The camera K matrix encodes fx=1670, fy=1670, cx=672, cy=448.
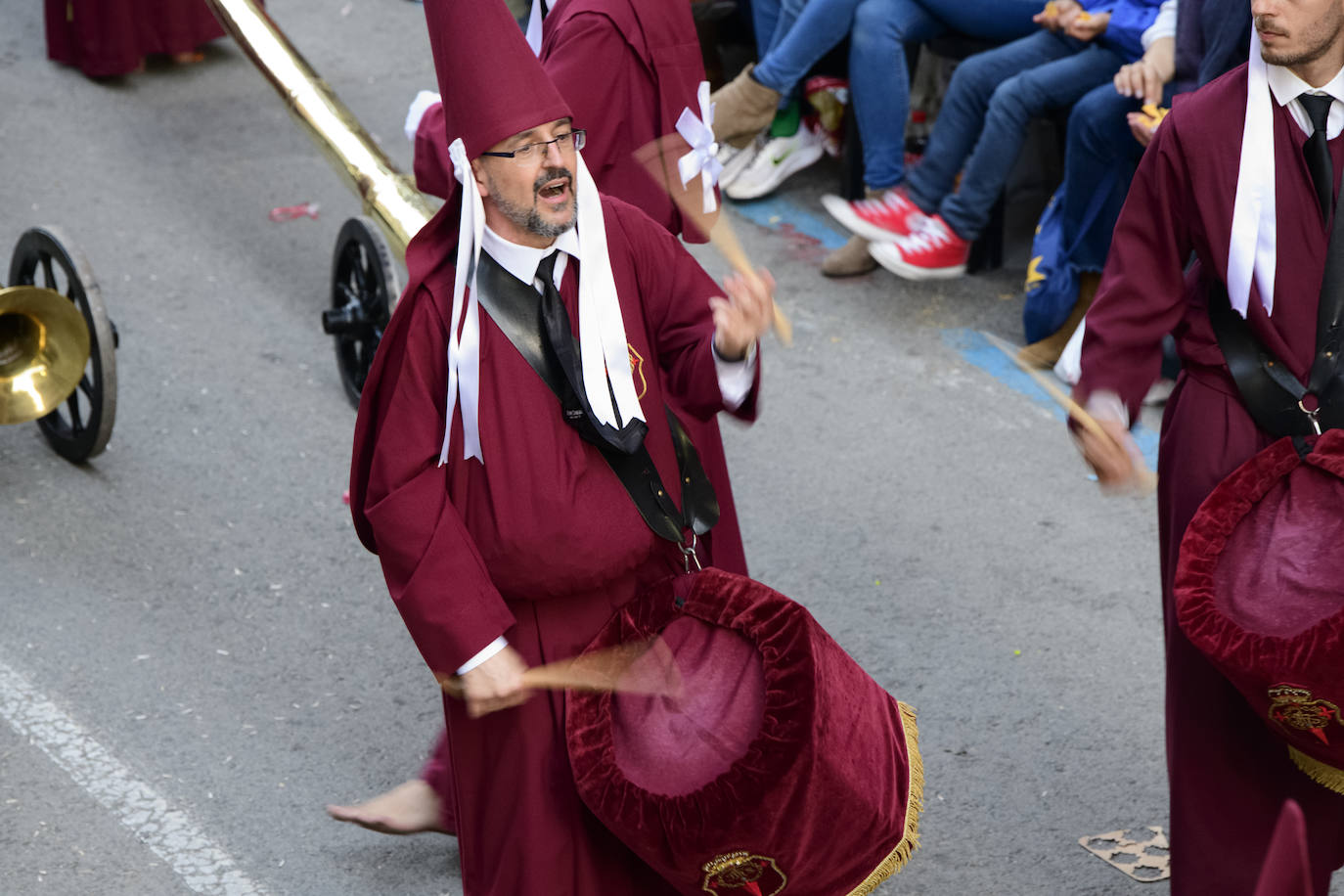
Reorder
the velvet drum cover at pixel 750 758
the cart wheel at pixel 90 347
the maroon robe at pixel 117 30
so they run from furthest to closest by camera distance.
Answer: the maroon robe at pixel 117 30, the cart wheel at pixel 90 347, the velvet drum cover at pixel 750 758

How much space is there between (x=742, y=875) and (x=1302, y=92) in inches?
66.0

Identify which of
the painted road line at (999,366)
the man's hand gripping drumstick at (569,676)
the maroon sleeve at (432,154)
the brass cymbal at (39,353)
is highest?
the maroon sleeve at (432,154)

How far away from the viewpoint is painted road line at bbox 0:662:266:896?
3717 mm

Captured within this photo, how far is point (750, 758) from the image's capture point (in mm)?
2473

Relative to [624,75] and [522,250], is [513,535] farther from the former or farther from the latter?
[624,75]

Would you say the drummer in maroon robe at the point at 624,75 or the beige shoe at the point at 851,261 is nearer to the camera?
the drummer in maroon robe at the point at 624,75

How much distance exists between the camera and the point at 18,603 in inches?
186

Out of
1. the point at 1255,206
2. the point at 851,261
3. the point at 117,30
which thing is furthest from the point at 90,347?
the point at 117,30

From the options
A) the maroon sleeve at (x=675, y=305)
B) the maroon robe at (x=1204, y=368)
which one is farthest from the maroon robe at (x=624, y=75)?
the maroon robe at (x=1204, y=368)

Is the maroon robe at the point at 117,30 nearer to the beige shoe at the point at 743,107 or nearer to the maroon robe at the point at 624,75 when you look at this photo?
the beige shoe at the point at 743,107

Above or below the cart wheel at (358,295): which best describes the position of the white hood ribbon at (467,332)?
above

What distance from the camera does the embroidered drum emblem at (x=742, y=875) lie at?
8.24 ft

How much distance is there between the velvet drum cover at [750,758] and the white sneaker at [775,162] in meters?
4.93

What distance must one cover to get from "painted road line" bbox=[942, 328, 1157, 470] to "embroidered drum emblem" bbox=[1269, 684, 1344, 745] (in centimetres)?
281
